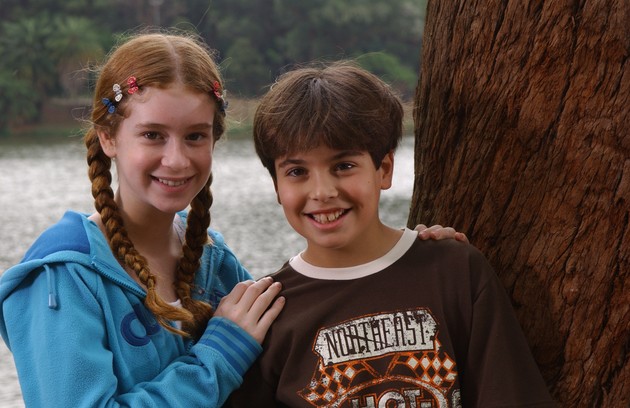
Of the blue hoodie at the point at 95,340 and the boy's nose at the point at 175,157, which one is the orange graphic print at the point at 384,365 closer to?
the blue hoodie at the point at 95,340

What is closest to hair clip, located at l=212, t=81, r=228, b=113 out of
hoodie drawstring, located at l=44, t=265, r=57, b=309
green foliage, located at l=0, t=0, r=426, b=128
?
hoodie drawstring, located at l=44, t=265, r=57, b=309

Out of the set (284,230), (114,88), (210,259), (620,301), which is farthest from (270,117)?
(284,230)

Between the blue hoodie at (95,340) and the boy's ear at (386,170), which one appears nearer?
the blue hoodie at (95,340)

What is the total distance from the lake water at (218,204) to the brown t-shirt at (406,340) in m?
3.75

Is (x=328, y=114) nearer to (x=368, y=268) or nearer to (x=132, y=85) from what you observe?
(x=368, y=268)

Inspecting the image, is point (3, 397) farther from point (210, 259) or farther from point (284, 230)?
point (284, 230)

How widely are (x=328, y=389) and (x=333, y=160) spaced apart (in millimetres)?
387

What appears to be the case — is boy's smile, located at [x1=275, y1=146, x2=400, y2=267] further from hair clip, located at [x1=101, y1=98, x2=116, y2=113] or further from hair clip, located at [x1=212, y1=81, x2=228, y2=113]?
hair clip, located at [x1=101, y1=98, x2=116, y2=113]

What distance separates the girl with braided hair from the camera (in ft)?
5.23

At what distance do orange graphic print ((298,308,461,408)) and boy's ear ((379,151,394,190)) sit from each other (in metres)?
0.25

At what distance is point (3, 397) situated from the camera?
5.08 m

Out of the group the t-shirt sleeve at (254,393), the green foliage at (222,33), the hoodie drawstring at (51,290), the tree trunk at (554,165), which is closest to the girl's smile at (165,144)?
the hoodie drawstring at (51,290)

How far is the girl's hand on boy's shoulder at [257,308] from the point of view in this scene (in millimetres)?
1671

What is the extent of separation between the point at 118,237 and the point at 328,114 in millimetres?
475
